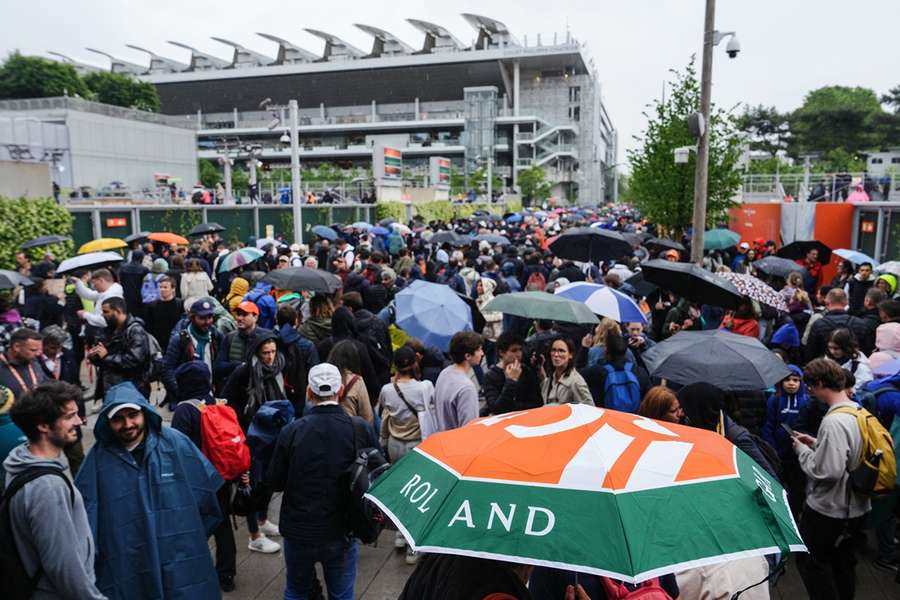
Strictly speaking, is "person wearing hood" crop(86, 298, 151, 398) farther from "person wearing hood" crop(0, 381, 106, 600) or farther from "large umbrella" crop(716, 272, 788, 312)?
"large umbrella" crop(716, 272, 788, 312)

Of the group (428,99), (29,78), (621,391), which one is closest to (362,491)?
(621,391)

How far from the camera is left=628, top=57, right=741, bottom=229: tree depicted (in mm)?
16969

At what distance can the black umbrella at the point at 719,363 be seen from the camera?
14.4ft

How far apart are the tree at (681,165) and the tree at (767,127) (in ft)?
169

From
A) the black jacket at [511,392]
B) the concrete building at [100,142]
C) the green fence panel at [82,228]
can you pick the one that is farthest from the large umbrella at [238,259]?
the concrete building at [100,142]

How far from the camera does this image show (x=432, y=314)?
6.67 m

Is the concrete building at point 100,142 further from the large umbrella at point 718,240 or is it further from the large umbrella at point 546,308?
the large umbrella at point 546,308

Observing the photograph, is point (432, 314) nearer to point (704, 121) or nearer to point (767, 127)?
point (704, 121)

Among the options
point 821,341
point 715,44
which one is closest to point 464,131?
point 715,44

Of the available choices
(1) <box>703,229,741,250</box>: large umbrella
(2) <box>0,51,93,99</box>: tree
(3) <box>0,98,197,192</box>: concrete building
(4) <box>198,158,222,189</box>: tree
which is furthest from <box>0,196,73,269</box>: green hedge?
(4) <box>198,158,222,189</box>: tree

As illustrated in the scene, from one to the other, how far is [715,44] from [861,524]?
32.5ft

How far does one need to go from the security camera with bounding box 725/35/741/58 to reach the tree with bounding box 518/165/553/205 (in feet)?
211

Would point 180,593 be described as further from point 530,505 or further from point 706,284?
point 706,284

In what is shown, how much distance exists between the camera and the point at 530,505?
199cm
